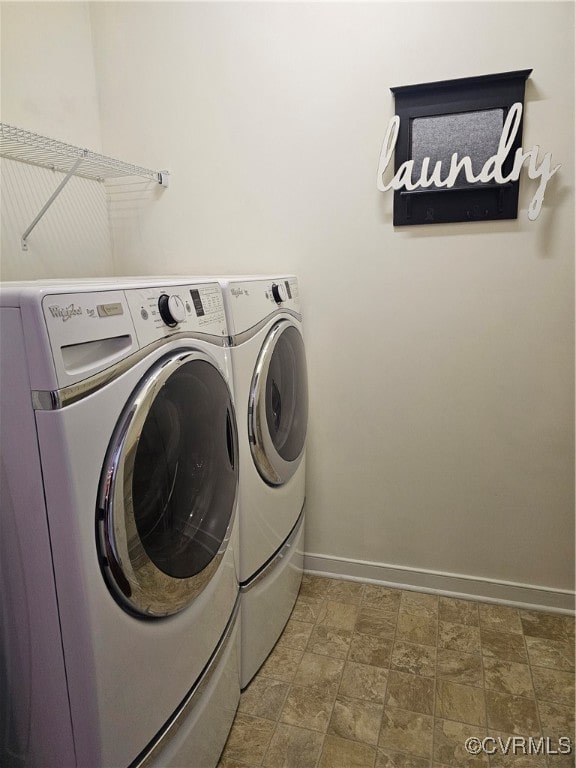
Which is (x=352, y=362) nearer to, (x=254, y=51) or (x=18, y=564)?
(x=254, y=51)

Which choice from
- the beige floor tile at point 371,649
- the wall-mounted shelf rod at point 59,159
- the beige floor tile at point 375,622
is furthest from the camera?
the beige floor tile at point 375,622

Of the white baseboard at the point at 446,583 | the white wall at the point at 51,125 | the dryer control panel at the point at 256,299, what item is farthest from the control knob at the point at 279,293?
the white baseboard at the point at 446,583

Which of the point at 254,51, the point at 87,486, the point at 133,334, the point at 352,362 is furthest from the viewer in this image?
the point at 352,362

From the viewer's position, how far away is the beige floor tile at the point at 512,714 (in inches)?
56.4

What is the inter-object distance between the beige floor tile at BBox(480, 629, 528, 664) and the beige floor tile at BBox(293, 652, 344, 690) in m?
0.49

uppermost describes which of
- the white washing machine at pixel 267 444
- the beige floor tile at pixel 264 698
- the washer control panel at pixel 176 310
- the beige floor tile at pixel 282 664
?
the washer control panel at pixel 176 310

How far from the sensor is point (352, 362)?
195cm

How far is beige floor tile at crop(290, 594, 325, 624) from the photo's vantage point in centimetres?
189

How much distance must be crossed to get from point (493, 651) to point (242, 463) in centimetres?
107

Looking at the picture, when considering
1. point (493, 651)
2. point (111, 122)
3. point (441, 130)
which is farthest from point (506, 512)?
point (111, 122)

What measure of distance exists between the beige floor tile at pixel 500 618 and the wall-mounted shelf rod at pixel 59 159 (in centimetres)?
199

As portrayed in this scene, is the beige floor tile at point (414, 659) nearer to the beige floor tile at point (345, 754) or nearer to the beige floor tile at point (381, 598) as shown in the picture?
the beige floor tile at point (381, 598)

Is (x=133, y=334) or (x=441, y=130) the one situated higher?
(x=441, y=130)

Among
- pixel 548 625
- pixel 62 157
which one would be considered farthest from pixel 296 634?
pixel 62 157
